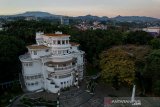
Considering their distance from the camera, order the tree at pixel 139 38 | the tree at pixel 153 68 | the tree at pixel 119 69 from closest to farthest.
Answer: the tree at pixel 153 68
the tree at pixel 119 69
the tree at pixel 139 38

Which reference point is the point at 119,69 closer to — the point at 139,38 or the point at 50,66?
the point at 50,66

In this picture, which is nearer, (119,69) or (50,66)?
(119,69)

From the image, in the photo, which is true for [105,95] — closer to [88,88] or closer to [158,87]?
[88,88]

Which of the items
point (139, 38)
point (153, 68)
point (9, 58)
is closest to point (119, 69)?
point (153, 68)

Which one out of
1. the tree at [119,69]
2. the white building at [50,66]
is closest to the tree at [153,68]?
the tree at [119,69]

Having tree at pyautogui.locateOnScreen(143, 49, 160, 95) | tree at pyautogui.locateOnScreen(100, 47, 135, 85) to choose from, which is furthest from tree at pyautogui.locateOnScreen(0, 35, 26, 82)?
tree at pyautogui.locateOnScreen(143, 49, 160, 95)

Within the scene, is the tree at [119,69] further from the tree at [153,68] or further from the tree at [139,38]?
the tree at [139,38]

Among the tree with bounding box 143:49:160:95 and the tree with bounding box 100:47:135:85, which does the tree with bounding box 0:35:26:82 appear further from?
the tree with bounding box 143:49:160:95

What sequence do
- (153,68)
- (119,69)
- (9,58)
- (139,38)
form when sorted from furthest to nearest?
(139,38), (9,58), (119,69), (153,68)
